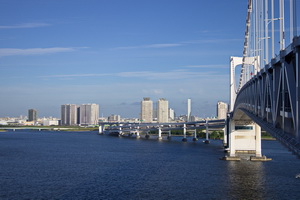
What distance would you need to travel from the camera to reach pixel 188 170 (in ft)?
83.8

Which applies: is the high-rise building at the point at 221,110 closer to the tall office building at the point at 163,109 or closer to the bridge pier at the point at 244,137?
the tall office building at the point at 163,109

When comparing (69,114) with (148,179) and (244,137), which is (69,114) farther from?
(148,179)

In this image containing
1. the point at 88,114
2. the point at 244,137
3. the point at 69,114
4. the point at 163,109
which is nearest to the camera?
the point at 244,137

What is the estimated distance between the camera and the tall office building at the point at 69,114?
185 meters

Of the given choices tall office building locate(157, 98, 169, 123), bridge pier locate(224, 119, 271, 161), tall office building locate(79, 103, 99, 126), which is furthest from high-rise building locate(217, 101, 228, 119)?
bridge pier locate(224, 119, 271, 161)

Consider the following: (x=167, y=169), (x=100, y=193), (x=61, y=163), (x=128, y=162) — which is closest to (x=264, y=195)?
(x=100, y=193)

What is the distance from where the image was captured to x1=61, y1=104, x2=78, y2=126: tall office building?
185m

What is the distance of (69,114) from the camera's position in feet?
612

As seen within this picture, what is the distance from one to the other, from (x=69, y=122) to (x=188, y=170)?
164 meters

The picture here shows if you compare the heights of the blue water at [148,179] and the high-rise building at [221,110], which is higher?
the high-rise building at [221,110]

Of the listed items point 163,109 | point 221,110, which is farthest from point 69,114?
point 221,110

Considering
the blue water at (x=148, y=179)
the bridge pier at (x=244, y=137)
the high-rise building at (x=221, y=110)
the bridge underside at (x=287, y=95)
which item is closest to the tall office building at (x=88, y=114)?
the high-rise building at (x=221, y=110)

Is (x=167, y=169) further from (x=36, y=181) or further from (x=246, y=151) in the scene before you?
(x=246, y=151)

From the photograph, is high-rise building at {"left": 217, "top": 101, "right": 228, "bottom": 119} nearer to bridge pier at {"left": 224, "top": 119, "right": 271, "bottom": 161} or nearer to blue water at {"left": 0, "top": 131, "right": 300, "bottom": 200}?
bridge pier at {"left": 224, "top": 119, "right": 271, "bottom": 161}
